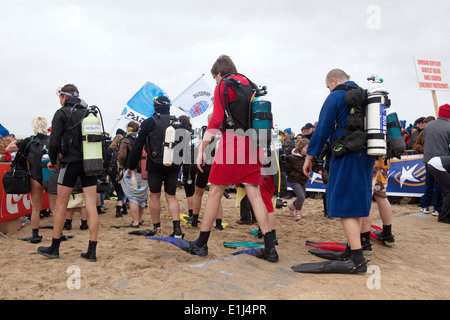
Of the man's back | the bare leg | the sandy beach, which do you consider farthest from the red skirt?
the man's back

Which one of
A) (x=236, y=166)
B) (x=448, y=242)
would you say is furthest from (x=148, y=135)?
(x=448, y=242)

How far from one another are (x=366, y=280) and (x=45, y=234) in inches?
198

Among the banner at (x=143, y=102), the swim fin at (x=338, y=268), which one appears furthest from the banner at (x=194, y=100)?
the swim fin at (x=338, y=268)

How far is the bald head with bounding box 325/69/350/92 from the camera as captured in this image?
148 inches

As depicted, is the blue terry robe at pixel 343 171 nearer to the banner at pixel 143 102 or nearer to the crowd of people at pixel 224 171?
the crowd of people at pixel 224 171

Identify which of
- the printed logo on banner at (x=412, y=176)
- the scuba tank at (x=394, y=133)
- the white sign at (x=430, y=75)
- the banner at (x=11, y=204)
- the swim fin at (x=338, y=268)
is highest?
the white sign at (x=430, y=75)

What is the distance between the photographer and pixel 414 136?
10750 millimetres

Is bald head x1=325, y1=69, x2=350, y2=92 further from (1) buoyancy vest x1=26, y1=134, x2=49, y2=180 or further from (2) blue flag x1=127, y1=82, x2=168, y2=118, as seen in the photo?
(2) blue flag x1=127, y1=82, x2=168, y2=118

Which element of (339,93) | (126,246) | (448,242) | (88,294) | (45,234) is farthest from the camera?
(45,234)

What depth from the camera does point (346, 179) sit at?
327cm

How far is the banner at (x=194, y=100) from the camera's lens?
37.4 feet

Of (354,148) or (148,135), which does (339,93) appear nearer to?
(354,148)

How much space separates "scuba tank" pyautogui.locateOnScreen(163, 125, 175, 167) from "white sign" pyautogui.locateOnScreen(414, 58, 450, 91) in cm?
843

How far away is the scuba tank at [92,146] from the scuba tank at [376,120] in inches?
113
